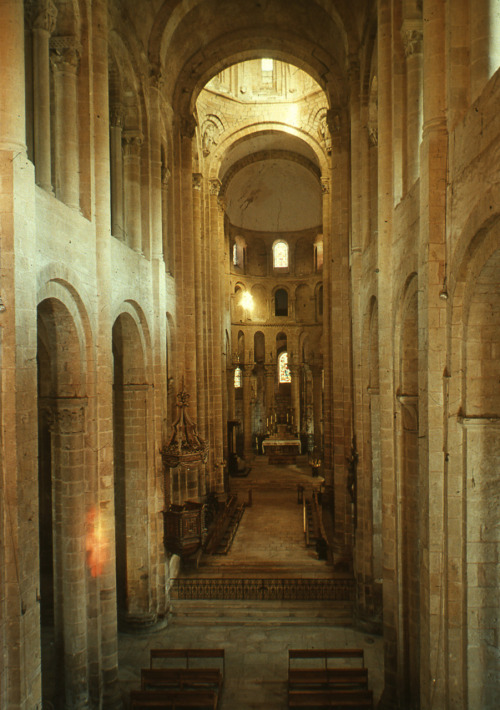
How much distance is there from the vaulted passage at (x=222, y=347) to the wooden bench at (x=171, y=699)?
2.17ft

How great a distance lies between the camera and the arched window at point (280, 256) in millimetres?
33344

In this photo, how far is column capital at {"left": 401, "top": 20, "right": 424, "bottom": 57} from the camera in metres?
8.70

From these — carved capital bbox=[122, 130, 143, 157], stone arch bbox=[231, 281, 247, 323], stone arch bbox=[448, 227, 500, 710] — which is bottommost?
stone arch bbox=[448, 227, 500, 710]

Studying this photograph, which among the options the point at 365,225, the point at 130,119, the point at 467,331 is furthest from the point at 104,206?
the point at 467,331

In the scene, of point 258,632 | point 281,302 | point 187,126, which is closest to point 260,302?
point 281,302

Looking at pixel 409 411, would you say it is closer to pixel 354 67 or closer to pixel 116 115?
pixel 116 115

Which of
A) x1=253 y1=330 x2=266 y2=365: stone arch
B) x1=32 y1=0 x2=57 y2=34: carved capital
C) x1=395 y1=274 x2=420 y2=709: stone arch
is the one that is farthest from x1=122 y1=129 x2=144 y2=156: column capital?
x1=253 y1=330 x2=266 y2=365: stone arch

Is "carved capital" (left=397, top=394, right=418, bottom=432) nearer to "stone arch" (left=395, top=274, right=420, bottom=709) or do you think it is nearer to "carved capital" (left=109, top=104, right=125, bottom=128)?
"stone arch" (left=395, top=274, right=420, bottom=709)

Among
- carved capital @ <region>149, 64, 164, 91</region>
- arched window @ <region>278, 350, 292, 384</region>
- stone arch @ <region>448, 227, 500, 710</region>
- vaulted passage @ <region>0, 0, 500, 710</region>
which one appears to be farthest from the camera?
arched window @ <region>278, 350, 292, 384</region>

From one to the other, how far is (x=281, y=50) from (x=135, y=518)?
15.3 meters

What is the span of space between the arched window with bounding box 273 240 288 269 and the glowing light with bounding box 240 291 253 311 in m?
2.59

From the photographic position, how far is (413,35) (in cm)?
873

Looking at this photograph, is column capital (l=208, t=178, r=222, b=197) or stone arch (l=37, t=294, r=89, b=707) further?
column capital (l=208, t=178, r=222, b=197)

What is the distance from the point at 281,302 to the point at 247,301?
282 centimetres
